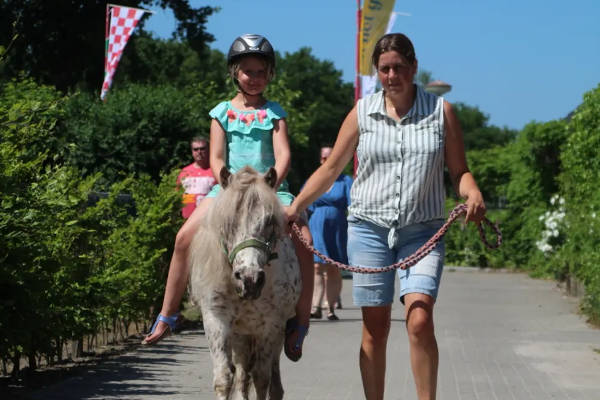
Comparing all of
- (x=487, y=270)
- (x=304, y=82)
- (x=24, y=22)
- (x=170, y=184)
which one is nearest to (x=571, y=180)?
(x=487, y=270)

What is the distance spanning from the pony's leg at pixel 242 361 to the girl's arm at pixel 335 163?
857 millimetres

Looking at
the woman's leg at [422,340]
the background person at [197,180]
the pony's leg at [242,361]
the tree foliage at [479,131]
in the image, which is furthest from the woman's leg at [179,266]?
the tree foliage at [479,131]

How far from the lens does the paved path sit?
827cm

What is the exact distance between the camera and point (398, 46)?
571 centimetres

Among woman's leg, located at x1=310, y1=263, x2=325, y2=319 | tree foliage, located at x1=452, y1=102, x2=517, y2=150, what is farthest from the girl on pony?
tree foliage, located at x1=452, y1=102, x2=517, y2=150

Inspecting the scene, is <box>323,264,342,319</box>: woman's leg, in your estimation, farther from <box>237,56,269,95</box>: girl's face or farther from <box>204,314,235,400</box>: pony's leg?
<box>204,314,235,400</box>: pony's leg

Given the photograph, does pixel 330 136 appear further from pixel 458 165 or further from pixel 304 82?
pixel 458 165

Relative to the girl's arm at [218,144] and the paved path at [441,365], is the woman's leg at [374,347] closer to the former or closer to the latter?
the girl's arm at [218,144]

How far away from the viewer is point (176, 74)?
53781 mm

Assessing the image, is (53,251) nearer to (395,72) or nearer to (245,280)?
(245,280)

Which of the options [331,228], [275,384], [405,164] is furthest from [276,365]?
[331,228]

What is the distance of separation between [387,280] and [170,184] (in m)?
6.76

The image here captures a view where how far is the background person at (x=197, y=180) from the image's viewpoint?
12531mm

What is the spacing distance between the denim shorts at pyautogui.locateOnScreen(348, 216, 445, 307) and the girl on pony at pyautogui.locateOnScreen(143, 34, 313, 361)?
1.99 feet
